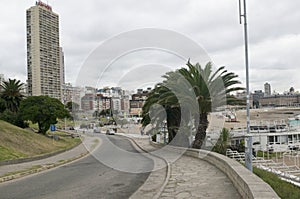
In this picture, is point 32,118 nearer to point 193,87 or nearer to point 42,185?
point 193,87

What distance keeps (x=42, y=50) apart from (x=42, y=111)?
6235cm

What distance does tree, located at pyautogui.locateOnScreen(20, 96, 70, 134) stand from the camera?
144 feet

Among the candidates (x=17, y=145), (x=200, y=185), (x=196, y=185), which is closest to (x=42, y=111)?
(x=17, y=145)

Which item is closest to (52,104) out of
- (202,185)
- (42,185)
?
(42,185)

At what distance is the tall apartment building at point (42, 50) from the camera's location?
9950 centimetres

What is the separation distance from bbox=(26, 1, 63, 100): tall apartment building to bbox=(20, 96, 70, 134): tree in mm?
58430

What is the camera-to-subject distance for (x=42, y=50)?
101875mm

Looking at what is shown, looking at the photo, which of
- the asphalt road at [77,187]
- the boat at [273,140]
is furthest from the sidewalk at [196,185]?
the boat at [273,140]

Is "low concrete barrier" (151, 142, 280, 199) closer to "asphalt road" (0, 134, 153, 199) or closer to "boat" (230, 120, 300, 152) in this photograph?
"asphalt road" (0, 134, 153, 199)

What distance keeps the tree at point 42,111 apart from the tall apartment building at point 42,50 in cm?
5843

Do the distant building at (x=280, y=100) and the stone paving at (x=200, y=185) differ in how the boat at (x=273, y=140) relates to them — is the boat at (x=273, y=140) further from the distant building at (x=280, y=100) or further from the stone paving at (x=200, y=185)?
the distant building at (x=280, y=100)

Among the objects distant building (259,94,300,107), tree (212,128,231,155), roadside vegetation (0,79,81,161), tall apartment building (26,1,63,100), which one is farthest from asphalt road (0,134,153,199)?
distant building (259,94,300,107)

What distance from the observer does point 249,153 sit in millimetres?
12078

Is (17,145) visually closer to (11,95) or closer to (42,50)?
(11,95)
